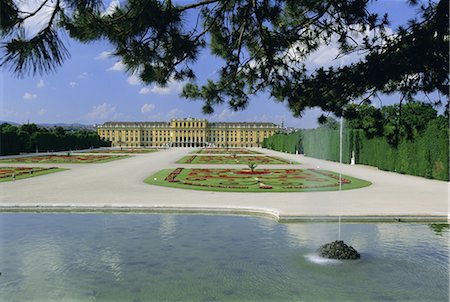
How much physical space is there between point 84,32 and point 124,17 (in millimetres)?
380

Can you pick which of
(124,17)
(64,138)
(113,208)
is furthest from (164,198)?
(64,138)

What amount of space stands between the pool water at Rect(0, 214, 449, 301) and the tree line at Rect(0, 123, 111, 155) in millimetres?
26662

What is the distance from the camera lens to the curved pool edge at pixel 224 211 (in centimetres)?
775

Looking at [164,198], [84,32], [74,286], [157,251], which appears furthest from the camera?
[164,198]

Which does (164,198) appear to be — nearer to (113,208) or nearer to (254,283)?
(113,208)

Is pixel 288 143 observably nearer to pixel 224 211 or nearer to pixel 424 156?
pixel 424 156

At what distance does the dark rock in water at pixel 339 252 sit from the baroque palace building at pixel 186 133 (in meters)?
101

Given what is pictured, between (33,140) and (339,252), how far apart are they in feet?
121

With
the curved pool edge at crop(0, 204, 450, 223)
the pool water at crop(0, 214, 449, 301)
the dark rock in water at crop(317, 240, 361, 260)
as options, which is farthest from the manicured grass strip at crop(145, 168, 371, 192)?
the dark rock in water at crop(317, 240, 361, 260)

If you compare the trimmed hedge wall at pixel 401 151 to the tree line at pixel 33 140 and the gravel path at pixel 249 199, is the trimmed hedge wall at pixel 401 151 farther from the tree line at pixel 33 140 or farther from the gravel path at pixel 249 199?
the tree line at pixel 33 140

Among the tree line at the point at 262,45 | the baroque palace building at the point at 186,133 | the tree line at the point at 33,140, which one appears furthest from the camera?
the baroque palace building at the point at 186,133

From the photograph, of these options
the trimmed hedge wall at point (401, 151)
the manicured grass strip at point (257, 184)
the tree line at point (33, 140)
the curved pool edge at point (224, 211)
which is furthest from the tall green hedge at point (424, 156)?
the tree line at point (33, 140)

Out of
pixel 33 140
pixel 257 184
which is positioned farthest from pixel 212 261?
pixel 33 140

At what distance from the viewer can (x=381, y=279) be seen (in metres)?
4.94
